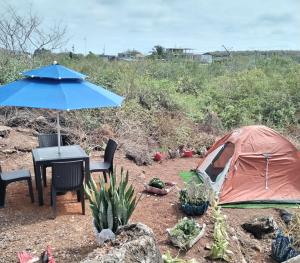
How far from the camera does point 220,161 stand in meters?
7.63

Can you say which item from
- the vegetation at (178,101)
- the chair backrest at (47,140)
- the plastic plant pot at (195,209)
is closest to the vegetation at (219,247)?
the plastic plant pot at (195,209)

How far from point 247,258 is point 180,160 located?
4.68 m

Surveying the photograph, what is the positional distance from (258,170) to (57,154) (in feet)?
12.4

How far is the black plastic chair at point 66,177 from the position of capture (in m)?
4.98

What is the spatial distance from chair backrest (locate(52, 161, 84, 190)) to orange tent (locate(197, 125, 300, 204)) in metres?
2.83

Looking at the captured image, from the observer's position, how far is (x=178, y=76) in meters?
18.3

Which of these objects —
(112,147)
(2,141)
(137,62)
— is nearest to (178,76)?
(137,62)

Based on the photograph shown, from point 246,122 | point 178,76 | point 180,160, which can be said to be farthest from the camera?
point 178,76

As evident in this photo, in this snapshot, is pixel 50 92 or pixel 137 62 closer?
pixel 50 92

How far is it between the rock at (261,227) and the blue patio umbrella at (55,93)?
277cm

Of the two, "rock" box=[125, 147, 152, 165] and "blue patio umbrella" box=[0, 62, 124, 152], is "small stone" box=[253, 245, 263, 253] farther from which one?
"rock" box=[125, 147, 152, 165]

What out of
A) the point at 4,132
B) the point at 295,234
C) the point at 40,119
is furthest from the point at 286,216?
the point at 40,119

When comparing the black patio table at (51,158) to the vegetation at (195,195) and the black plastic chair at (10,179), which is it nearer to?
the black plastic chair at (10,179)

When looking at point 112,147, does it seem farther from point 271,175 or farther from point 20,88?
point 271,175
